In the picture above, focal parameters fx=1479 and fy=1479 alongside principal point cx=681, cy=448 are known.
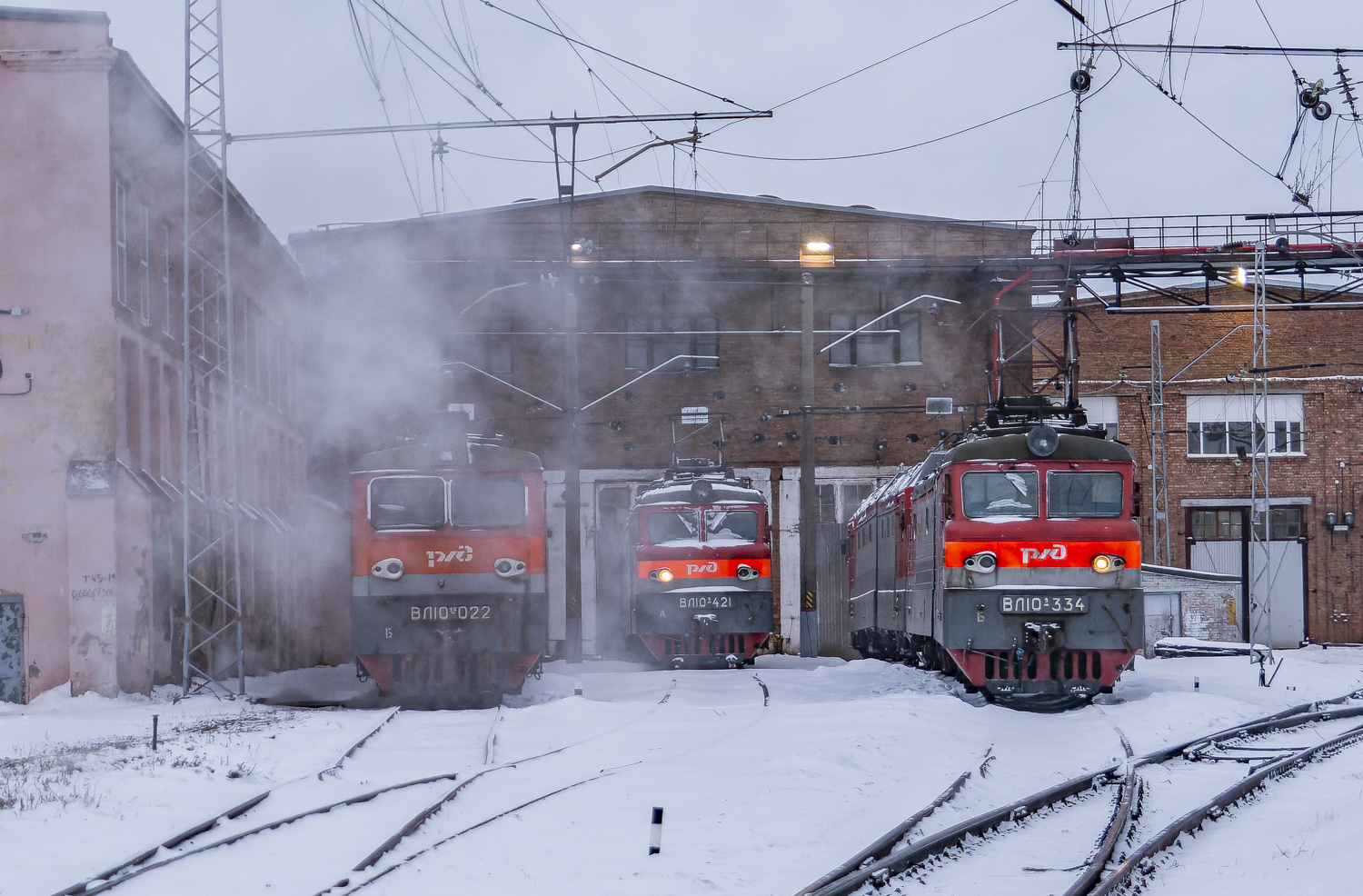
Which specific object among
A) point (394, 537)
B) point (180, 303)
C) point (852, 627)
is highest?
point (180, 303)

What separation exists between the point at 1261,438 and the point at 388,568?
30.8 metres

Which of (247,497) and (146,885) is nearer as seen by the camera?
(146,885)

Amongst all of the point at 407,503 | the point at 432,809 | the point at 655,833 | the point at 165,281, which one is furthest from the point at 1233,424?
the point at 655,833

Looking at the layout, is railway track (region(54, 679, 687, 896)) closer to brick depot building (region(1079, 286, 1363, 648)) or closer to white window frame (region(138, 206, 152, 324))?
white window frame (region(138, 206, 152, 324))

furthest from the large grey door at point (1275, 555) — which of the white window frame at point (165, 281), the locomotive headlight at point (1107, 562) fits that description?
the white window frame at point (165, 281)

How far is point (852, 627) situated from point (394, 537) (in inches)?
550

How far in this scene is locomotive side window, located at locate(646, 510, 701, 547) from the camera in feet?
74.5

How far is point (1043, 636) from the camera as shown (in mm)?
16219

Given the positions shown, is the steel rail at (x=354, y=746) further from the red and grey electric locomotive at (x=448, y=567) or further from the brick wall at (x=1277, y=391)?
the brick wall at (x=1277, y=391)

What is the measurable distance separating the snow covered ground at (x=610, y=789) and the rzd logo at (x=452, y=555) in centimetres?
179

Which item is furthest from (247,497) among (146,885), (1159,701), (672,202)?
(146,885)

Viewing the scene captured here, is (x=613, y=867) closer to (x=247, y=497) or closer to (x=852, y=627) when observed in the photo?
(x=247, y=497)

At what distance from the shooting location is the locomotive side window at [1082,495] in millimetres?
16625

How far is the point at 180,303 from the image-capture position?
21.8 m
